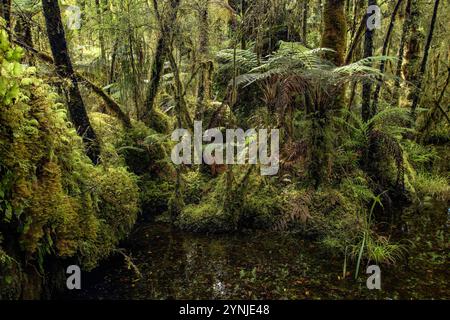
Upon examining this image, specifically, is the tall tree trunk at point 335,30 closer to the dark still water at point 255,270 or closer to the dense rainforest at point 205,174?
the dense rainforest at point 205,174

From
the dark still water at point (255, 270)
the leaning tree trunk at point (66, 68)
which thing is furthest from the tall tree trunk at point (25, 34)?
the dark still water at point (255, 270)

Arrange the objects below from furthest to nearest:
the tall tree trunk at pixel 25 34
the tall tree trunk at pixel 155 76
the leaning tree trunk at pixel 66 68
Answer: the tall tree trunk at pixel 155 76 < the tall tree trunk at pixel 25 34 < the leaning tree trunk at pixel 66 68

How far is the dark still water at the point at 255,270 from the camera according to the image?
144 inches

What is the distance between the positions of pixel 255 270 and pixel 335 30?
4.28 m

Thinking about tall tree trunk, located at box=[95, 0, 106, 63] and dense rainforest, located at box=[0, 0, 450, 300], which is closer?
dense rainforest, located at box=[0, 0, 450, 300]

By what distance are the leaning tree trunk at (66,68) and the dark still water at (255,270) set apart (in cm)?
147

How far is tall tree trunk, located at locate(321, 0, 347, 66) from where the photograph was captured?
6133 millimetres

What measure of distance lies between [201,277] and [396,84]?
18.9 feet

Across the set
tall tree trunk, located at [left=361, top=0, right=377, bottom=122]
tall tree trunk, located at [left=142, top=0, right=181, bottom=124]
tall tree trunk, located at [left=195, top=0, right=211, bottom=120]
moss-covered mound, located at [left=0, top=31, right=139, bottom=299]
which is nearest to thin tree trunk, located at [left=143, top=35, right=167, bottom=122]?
tall tree trunk, located at [left=142, top=0, right=181, bottom=124]

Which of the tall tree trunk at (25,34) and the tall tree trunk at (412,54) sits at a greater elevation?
the tall tree trunk at (412,54)

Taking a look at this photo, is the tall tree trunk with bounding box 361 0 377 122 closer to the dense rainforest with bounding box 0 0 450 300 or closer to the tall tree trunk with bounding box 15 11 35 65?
the dense rainforest with bounding box 0 0 450 300

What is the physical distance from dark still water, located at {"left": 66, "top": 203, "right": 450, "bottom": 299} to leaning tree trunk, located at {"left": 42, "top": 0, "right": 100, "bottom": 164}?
1.47 m

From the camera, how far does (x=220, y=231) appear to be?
5082 millimetres
